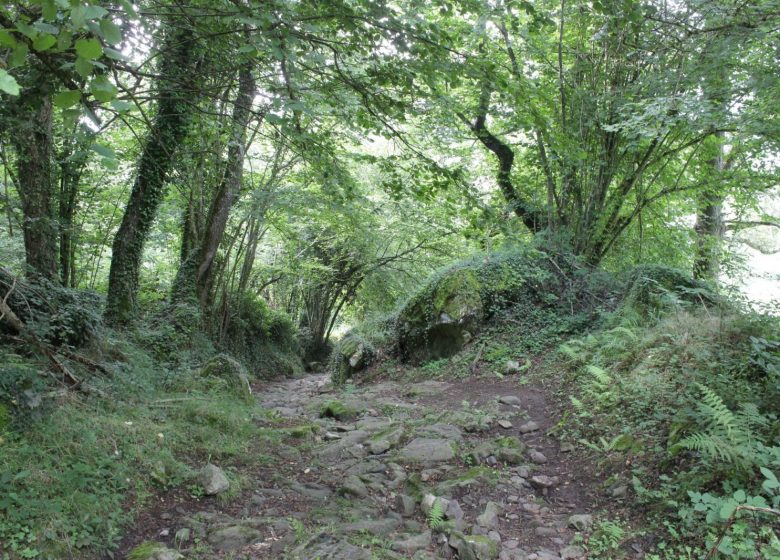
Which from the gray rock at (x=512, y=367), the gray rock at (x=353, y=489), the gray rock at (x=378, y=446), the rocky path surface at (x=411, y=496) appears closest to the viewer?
the rocky path surface at (x=411, y=496)

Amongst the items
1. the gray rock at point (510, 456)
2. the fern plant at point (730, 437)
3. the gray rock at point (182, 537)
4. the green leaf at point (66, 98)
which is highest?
the green leaf at point (66, 98)

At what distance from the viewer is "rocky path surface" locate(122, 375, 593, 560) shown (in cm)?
332

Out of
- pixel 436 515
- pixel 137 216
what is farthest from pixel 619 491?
pixel 137 216

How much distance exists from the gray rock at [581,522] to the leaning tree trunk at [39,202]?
6.30m

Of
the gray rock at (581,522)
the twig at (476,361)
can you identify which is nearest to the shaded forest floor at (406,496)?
the gray rock at (581,522)

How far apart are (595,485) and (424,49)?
3.96 m

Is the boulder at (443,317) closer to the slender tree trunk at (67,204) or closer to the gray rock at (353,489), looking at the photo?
the gray rock at (353,489)

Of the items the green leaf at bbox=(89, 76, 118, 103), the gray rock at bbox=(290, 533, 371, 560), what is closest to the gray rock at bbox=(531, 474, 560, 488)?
the gray rock at bbox=(290, 533, 371, 560)

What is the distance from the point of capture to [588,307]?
9508 millimetres

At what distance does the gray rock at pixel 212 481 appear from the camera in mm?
4015

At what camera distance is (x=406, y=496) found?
4137 millimetres

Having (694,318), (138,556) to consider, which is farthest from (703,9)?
(138,556)

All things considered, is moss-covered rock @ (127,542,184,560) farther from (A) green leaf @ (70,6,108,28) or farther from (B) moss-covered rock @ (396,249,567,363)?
(B) moss-covered rock @ (396,249,567,363)

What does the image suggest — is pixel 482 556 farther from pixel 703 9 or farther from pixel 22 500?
pixel 703 9
